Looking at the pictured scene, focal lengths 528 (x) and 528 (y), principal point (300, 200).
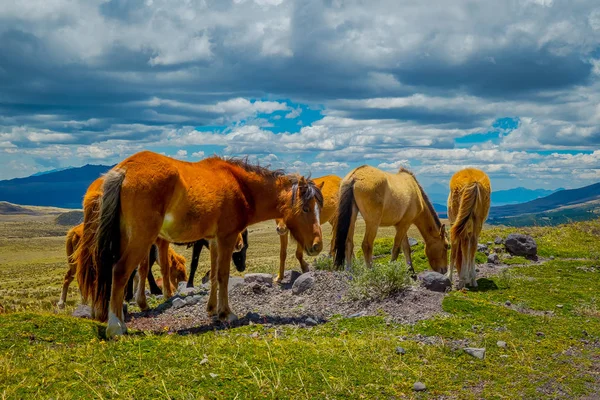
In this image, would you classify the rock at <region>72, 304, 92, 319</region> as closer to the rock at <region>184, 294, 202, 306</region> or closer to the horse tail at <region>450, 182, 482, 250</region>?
the rock at <region>184, 294, 202, 306</region>

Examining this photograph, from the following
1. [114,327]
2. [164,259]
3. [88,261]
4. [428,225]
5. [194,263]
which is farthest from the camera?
[428,225]

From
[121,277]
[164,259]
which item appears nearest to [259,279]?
[164,259]

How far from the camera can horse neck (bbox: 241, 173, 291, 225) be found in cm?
1048

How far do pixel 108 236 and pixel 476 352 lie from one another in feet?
19.3

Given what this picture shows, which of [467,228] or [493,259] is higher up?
[467,228]

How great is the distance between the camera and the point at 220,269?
32.4 feet

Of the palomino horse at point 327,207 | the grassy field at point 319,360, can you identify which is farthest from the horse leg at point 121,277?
the palomino horse at point 327,207

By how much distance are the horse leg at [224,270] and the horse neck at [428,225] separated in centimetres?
824

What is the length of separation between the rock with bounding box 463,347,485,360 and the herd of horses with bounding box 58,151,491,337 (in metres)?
3.66

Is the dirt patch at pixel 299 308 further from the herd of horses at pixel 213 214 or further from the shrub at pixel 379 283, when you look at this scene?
the herd of horses at pixel 213 214

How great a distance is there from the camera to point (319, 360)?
678 cm

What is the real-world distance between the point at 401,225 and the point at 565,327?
672 centimetres

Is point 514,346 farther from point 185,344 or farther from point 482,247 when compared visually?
point 482,247

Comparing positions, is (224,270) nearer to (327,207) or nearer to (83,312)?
(83,312)
